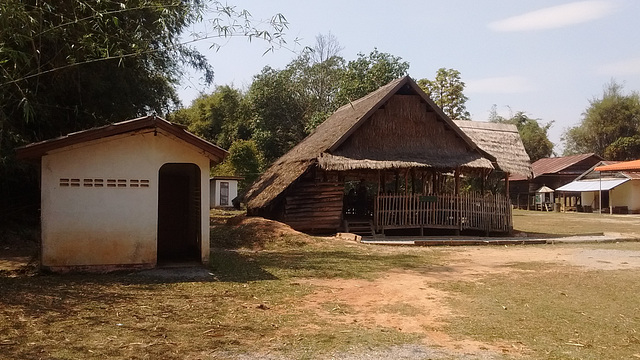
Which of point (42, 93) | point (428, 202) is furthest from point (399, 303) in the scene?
point (428, 202)

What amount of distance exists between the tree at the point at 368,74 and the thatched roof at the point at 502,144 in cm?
1219

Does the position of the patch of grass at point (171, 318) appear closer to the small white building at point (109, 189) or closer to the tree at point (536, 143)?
the small white building at point (109, 189)

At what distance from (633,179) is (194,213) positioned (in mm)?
33516

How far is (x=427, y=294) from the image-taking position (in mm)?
8547

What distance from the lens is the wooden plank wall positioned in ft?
60.7

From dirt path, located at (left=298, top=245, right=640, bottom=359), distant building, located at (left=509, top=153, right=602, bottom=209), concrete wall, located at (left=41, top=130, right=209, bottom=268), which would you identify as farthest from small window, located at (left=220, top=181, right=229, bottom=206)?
concrete wall, located at (left=41, top=130, right=209, bottom=268)

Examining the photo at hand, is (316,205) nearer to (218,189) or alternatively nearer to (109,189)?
(109,189)

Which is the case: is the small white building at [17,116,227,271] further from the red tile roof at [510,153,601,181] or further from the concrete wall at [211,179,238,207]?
the red tile roof at [510,153,601,181]

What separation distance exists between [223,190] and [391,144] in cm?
1973

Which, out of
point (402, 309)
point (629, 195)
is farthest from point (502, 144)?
point (629, 195)

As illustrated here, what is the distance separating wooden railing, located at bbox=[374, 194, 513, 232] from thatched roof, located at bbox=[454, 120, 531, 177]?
168 cm

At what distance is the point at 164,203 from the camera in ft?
43.1

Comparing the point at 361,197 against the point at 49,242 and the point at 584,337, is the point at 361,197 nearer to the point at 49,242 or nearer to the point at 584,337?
the point at 49,242

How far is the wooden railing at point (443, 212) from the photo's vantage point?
1886 centimetres
